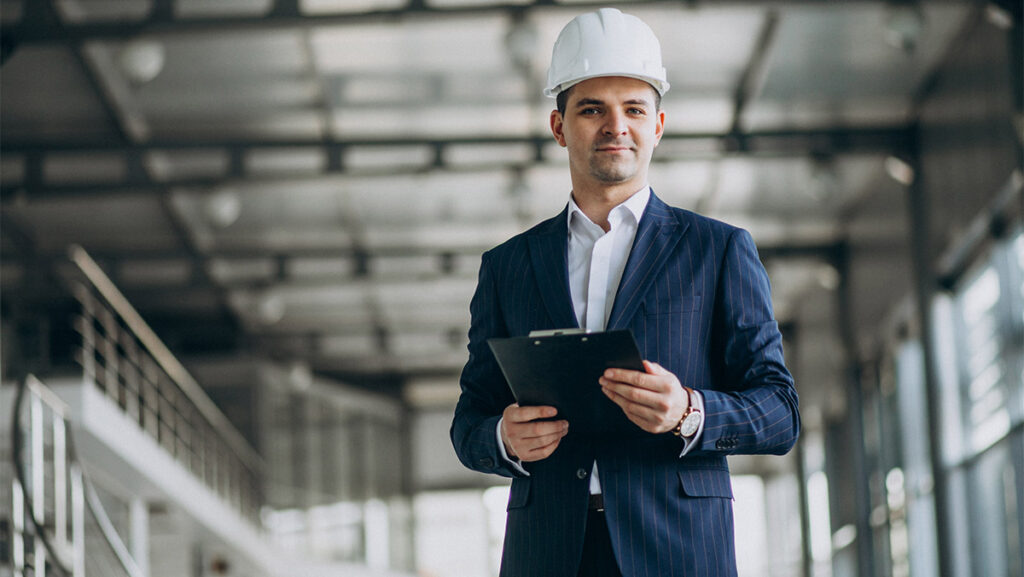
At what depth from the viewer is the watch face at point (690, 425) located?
177 cm

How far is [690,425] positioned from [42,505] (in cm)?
611

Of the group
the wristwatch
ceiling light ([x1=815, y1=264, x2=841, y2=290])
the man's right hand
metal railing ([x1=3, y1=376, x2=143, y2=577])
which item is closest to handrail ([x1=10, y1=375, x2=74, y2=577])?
metal railing ([x1=3, y1=376, x2=143, y2=577])

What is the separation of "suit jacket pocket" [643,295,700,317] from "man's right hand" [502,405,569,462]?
20 cm

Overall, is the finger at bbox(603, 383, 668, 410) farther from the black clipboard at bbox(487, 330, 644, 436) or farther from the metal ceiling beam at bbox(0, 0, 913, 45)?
the metal ceiling beam at bbox(0, 0, 913, 45)

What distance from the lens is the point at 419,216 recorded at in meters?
14.4

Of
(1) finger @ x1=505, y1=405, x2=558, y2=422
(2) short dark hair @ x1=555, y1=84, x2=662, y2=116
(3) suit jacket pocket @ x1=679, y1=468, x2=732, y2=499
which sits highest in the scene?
(2) short dark hair @ x1=555, y1=84, x2=662, y2=116

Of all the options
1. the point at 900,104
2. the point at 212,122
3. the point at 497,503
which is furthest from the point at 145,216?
the point at 497,503

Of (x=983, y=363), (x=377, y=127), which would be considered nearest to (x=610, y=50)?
(x=983, y=363)

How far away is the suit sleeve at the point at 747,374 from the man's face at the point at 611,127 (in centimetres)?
18

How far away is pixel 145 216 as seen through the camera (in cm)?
1392

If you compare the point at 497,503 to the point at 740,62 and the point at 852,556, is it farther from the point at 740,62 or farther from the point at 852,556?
the point at 740,62

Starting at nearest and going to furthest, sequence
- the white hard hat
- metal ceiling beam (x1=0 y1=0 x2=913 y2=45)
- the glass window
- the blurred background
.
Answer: the white hard hat → metal ceiling beam (x1=0 y1=0 x2=913 y2=45) → the blurred background → the glass window

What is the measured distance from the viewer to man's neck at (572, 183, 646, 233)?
2.00m

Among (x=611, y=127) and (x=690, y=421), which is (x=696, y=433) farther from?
(x=611, y=127)
